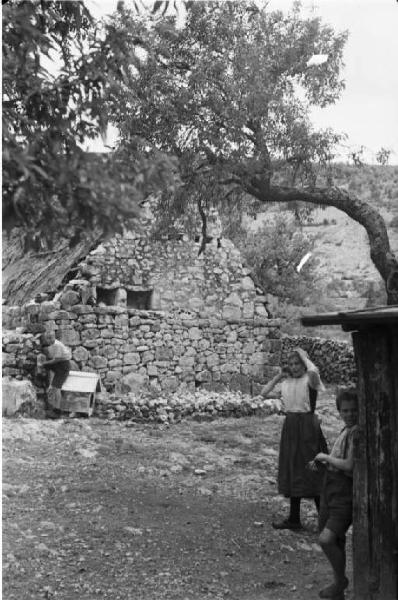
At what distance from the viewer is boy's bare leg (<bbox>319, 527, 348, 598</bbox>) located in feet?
18.8

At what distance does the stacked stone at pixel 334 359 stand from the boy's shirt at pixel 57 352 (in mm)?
5462

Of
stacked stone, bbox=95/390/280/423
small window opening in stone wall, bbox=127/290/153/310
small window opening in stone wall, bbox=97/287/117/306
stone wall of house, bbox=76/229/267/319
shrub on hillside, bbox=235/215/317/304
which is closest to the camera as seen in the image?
stacked stone, bbox=95/390/280/423

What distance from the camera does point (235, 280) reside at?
682 inches

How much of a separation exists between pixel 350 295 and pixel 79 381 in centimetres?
2916

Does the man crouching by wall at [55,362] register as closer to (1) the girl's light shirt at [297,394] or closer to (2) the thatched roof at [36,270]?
(2) the thatched roof at [36,270]

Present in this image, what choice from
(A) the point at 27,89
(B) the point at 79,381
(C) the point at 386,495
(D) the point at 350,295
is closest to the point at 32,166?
(A) the point at 27,89

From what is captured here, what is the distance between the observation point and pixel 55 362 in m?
14.1

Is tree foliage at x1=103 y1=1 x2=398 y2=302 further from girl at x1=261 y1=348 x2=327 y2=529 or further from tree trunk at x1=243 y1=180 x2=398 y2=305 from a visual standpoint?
girl at x1=261 y1=348 x2=327 y2=529

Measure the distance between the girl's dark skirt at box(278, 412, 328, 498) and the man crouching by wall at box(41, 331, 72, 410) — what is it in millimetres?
7277

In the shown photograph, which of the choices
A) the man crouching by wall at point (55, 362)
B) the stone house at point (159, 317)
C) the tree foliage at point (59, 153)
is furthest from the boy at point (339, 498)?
the stone house at point (159, 317)

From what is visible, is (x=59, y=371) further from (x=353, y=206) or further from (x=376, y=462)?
(x=376, y=462)

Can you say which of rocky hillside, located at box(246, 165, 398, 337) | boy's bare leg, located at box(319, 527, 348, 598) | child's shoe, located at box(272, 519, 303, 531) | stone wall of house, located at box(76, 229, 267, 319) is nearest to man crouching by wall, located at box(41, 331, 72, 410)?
stone wall of house, located at box(76, 229, 267, 319)

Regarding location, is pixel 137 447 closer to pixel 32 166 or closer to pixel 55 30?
pixel 55 30

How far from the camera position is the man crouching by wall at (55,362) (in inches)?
551
